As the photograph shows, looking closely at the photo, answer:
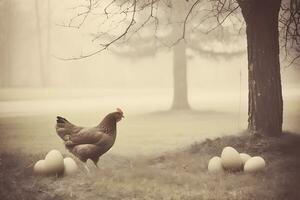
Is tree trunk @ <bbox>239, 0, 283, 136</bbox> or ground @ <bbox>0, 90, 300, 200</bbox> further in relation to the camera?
tree trunk @ <bbox>239, 0, 283, 136</bbox>

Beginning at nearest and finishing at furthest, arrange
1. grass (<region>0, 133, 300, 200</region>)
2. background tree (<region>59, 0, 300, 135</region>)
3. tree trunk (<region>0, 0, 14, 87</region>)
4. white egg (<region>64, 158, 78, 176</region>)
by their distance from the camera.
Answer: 1. grass (<region>0, 133, 300, 200</region>)
2. white egg (<region>64, 158, 78, 176</region>)
3. tree trunk (<region>0, 0, 14, 87</region>)
4. background tree (<region>59, 0, 300, 135</region>)

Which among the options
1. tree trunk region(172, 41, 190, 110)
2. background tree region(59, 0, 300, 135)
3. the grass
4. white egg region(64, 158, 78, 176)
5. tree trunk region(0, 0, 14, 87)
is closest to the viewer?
the grass

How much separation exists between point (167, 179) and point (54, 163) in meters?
0.88

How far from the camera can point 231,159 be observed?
3.92 m

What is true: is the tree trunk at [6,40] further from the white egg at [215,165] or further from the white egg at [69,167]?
the white egg at [215,165]

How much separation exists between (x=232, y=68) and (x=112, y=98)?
1071mm

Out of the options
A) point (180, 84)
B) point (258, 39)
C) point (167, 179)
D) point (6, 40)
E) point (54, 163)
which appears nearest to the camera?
point (54, 163)

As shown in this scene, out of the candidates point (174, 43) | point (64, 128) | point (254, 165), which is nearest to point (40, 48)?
point (64, 128)

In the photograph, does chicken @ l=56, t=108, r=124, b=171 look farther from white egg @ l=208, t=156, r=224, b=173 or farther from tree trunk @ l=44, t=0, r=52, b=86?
white egg @ l=208, t=156, r=224, b=173

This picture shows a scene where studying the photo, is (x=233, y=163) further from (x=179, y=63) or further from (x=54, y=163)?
(x=54, y=163)

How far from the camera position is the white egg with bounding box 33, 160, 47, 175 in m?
3.76

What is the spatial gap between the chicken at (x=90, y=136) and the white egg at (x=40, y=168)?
226 millimetres

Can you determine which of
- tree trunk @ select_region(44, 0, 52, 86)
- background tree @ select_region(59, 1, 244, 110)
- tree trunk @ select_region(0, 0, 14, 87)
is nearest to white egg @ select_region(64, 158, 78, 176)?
tree trunk @ select_region(44, 0, 52, 86)

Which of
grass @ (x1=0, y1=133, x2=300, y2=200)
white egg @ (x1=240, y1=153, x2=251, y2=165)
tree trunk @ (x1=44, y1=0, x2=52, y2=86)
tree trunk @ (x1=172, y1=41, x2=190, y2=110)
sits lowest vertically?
grass @ (x1=0, y1=133, x2=300, y2=200)
